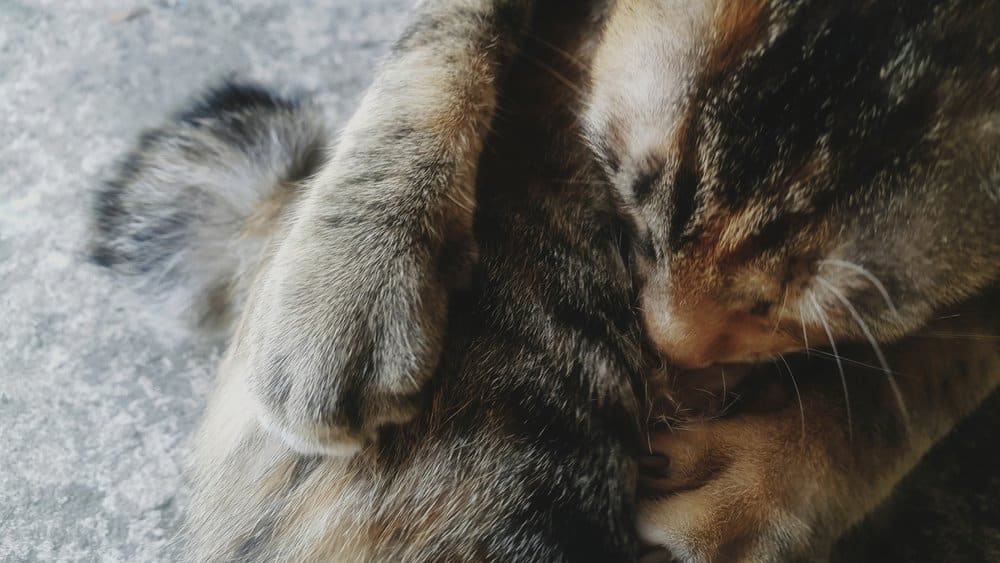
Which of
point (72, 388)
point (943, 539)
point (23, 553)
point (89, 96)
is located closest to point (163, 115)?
point (89, 96)

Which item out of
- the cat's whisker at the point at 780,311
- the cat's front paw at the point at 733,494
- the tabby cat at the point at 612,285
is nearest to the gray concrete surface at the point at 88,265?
the tabby cat at the point at 612,285

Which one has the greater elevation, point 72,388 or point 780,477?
point 780,477

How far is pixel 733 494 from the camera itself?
837 millimetres

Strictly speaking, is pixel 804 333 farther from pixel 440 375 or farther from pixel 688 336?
pixel 440 375

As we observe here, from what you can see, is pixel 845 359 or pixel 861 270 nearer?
pixel 861 270

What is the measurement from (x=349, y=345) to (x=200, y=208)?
0.51 meters

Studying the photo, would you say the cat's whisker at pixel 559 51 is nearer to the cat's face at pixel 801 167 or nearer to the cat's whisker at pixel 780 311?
the cat's face at pixel 801 167

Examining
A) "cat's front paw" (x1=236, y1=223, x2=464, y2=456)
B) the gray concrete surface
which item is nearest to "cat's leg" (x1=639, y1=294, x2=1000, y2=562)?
"cat's front paw" (x1=236, y1=223, x2=464, y2=456)

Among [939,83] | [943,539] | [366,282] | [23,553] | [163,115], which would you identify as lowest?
[23,553]

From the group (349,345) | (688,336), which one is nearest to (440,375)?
(349,345)

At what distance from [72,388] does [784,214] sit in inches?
38.0

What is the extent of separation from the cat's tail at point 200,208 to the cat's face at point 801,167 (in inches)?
22.2

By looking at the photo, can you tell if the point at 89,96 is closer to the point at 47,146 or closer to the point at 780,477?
the point at 47,146

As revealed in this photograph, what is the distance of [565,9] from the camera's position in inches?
40.4
